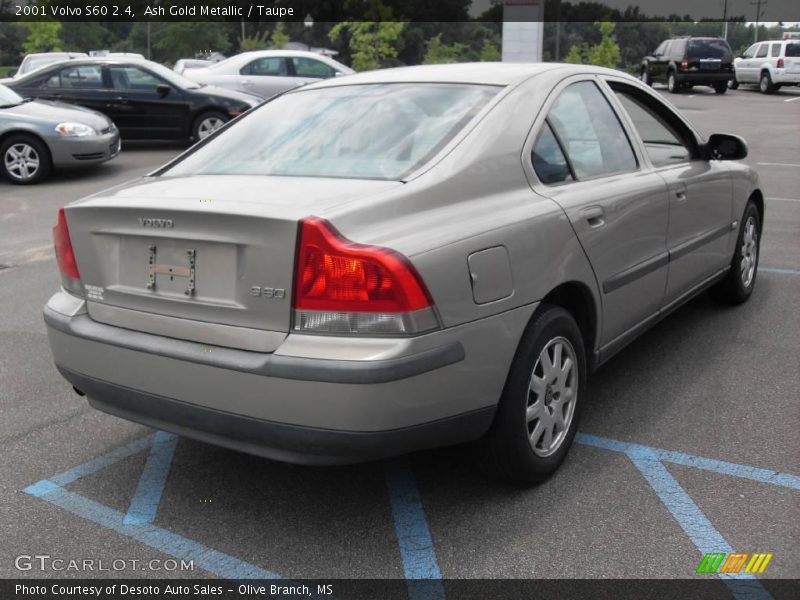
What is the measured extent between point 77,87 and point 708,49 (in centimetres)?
2354

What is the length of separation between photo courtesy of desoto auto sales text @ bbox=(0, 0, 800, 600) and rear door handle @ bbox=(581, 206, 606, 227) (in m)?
0.01

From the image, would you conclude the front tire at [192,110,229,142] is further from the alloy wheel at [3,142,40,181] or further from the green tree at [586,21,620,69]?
the green tree at [586,21,620,69]

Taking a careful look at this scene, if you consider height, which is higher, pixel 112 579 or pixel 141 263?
pixel 141 263

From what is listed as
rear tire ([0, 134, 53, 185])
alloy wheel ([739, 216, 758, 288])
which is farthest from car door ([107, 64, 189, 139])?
alloy wheel ([739, 216, 758, 288])

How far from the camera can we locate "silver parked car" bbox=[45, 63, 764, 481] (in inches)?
106

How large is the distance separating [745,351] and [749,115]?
1862cm

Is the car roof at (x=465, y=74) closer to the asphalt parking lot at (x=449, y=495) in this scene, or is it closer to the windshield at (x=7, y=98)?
the asphalt parking lot at (x=449, y=495)

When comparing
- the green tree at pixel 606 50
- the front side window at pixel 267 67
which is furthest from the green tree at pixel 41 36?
the front side window at pixel 267 67

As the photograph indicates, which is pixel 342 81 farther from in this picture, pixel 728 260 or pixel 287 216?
pixel 728 260

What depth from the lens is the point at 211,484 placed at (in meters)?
3.39

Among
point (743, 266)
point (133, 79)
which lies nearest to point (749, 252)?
point (743, 266)

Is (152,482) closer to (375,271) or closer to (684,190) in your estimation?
(375,271)

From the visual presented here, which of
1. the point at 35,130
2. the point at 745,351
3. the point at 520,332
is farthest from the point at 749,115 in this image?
the point at 520,332

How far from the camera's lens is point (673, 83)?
1225 inches
